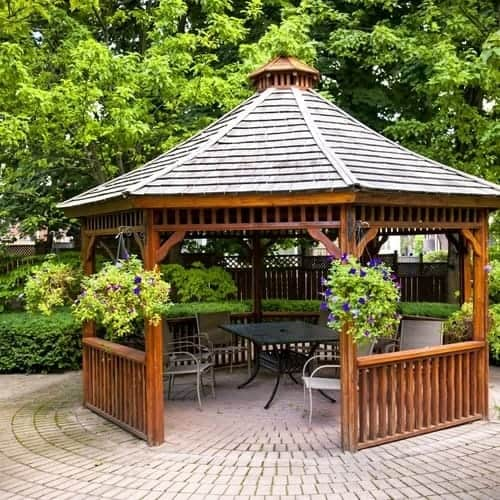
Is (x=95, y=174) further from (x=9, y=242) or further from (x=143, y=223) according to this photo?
(x=143, y=223)

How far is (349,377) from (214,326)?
334 cm

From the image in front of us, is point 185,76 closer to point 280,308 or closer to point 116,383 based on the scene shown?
point 280,308

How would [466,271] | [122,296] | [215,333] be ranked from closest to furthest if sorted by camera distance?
[122,296] → [466,271] → [215,333]

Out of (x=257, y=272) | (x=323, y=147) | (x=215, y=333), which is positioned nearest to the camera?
(x=323, y=147)

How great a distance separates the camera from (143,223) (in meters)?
5.30

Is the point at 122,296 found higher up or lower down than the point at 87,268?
lower down

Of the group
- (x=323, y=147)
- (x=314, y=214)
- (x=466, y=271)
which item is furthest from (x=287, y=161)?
(x=466, y=271)

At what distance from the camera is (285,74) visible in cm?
696

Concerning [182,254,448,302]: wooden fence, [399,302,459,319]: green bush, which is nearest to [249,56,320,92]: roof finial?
[399,302,459,319]: green bush

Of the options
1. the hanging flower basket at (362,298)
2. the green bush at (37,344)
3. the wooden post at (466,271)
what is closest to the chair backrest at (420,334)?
the wooden post at (466,271)

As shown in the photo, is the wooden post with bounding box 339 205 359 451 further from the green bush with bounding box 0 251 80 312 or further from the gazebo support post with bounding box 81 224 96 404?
the green bush with bounding box 0 251 80 312

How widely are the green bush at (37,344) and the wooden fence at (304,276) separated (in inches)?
168

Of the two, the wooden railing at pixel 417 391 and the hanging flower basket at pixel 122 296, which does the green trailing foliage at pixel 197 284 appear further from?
the wooden railing at pixel 417 391

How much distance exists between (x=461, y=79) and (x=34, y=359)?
761cm
